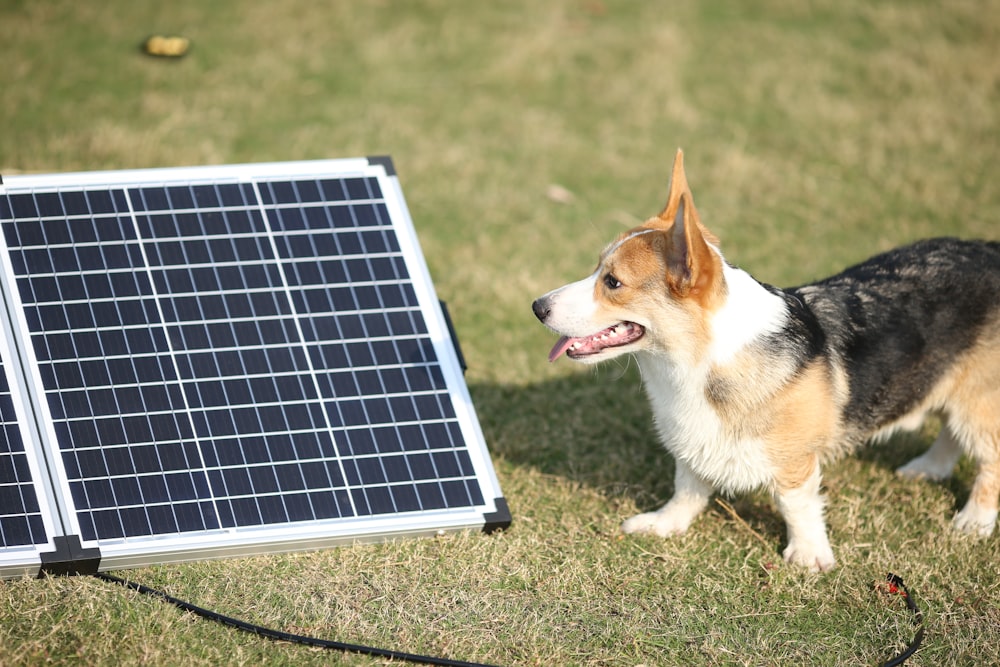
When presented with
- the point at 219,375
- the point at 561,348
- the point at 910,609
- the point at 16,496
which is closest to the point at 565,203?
the point at 561,348

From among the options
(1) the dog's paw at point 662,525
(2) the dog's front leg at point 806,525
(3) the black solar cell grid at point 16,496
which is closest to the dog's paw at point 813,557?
(2) the dog's front leg at point 806,525

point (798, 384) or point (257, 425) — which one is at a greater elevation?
point (798, 384)

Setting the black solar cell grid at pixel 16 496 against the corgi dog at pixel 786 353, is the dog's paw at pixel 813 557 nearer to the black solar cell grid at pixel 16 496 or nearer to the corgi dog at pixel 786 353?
the corgi dog at pixel 786 353

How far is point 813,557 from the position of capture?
491 cm

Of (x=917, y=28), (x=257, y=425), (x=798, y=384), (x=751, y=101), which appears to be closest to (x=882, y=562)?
(x=798, y=384)

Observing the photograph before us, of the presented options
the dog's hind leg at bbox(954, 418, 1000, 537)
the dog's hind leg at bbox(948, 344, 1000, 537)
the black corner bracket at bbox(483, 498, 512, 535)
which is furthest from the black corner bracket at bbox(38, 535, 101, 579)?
the dog's hind leg at bbox(954, 418, 1000, 537)

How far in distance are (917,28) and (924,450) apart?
8.45 meters

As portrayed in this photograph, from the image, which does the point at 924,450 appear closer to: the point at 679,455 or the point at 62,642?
the point at 679,455

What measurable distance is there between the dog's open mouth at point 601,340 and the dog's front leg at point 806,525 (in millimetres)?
1089

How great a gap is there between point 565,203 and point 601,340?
187 inches

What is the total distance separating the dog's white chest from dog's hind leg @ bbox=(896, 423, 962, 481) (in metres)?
1.53

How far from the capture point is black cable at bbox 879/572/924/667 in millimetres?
4311

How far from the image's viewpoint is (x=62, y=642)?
13.3 feet

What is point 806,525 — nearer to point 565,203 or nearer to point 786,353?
point 786,353
